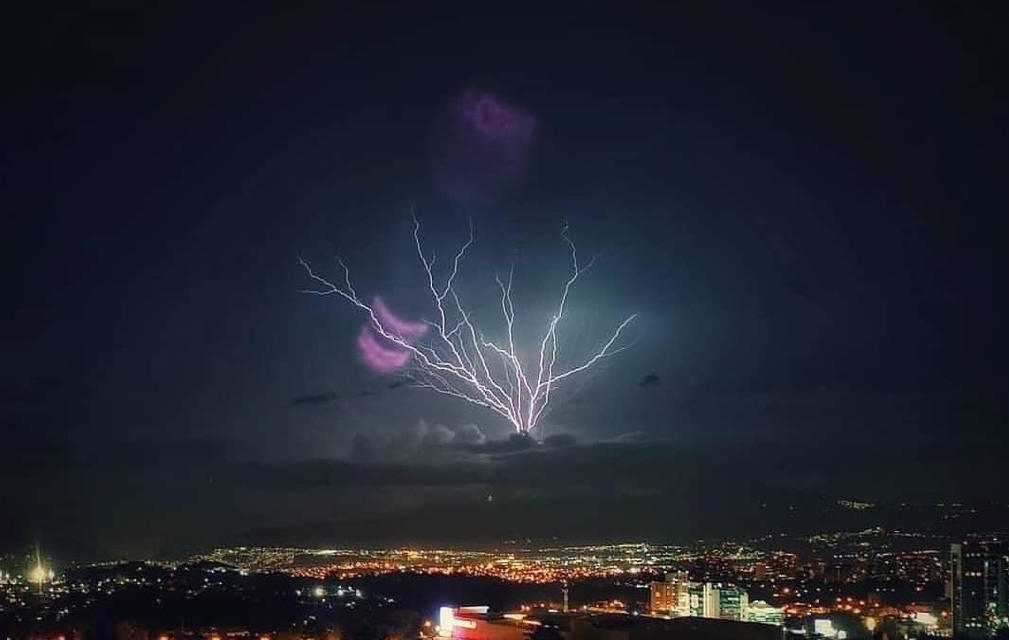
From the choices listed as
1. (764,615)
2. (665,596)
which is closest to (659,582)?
(665,596)

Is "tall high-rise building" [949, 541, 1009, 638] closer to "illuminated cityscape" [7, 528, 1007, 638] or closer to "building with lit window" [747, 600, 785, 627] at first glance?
"illuminated cityscape" [7, 528, 1007, 638]

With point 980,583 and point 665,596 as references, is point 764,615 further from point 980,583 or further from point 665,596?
point 980,583

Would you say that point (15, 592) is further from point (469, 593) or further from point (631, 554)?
point (631, 554)

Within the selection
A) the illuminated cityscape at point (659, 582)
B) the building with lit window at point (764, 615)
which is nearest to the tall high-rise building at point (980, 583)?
the illuminated cityscape at point (659, 582)

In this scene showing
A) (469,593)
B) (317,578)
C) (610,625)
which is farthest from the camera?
(317,578)

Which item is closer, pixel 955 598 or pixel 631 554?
pixel 955 598

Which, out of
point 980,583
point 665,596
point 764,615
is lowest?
point 764,615

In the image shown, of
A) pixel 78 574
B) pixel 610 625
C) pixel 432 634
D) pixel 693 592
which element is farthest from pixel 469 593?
pixel 78 574

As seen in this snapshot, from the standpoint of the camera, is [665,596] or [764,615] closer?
[764,615]
